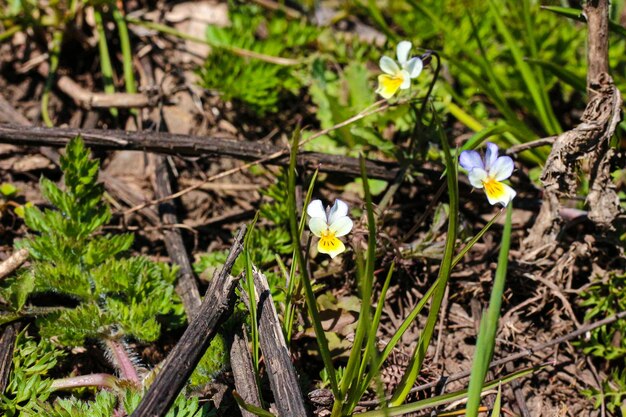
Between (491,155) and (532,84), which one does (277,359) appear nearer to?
(491,155)

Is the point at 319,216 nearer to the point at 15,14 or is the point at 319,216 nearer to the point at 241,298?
the point at 241,298

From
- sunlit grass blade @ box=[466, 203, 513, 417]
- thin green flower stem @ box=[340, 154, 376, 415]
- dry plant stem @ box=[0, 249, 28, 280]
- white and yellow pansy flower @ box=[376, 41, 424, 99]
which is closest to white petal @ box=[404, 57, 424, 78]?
white and yellow pansy flower @ box=[376, 41, 424, 99]

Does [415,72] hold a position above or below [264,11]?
below

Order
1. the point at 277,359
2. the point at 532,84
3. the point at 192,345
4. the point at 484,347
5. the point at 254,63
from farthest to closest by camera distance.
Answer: the point at 254,63 < the point at 532,84 < the point at 277,359 < the point at 192,345 < the point at 484,347

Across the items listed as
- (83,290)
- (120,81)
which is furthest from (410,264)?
(120,81)

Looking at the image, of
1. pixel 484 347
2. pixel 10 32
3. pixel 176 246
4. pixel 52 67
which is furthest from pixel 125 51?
pixel 484 347

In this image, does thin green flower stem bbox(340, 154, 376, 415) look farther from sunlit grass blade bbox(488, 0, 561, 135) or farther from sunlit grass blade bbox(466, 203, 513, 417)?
sunlit grass blade bbox(488, 0, 561, 135)
